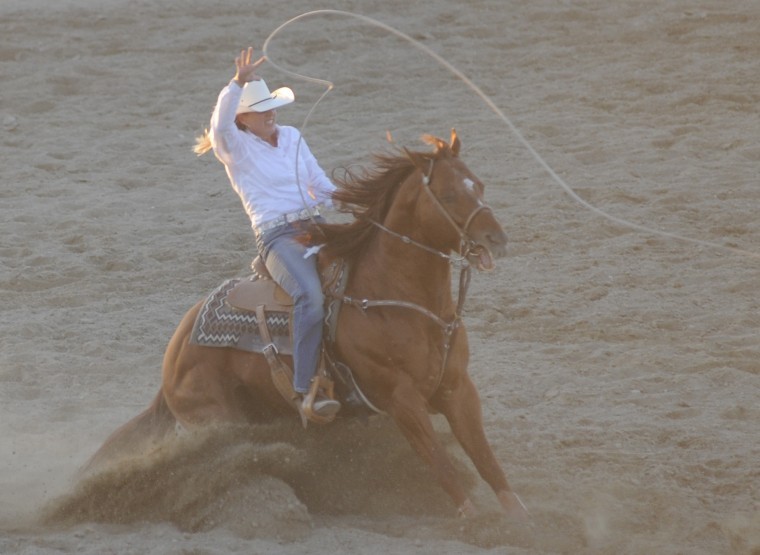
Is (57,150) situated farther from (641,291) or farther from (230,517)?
(230,517)

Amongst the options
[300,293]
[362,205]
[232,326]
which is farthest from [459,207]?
[232,326]

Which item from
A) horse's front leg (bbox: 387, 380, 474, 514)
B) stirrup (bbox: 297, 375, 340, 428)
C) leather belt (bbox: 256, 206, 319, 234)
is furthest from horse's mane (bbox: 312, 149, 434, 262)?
horse's front leg (bbox: 387, 380, 474, 514)

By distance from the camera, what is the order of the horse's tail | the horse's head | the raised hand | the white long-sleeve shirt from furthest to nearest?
1. the horse's tail
2. the white long-sleeve shirt
3. the raised hand
4. the horse's head

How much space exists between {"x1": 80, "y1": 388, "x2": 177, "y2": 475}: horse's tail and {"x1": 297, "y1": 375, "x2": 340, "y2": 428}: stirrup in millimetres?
1004

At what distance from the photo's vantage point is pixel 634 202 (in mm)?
10812

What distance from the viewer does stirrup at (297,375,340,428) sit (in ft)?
21.2

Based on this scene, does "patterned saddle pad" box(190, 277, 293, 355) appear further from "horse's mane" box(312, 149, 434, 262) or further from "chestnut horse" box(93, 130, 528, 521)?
"horse's mane" box(312, 149, 434, 262)

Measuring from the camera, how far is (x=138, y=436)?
283 inches

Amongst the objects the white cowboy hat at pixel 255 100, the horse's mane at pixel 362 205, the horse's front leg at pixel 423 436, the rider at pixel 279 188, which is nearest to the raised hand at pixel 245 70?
the rider at pixel 279 188

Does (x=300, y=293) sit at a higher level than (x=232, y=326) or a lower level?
higher

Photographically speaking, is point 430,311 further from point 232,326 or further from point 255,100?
point 255,100

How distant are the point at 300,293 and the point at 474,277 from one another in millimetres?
3581

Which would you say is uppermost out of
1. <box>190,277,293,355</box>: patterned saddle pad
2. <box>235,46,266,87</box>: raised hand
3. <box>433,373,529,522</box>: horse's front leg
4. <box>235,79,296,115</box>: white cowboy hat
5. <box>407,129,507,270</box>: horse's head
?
<box>235,46,266,87</box>: raised hand

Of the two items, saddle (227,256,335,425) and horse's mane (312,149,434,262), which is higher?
horse's mane (312,149,434,262)
